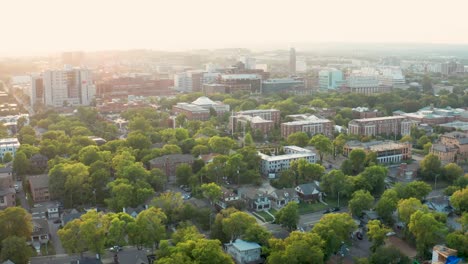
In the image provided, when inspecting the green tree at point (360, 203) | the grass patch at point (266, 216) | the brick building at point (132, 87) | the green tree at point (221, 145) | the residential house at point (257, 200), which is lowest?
the grass patch at point (266, 216)

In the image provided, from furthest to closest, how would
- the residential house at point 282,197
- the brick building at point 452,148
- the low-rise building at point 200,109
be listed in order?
1. the low-rise building at point 200,109
2. the brick building at point 452,148
3. the residential house at point 282,197

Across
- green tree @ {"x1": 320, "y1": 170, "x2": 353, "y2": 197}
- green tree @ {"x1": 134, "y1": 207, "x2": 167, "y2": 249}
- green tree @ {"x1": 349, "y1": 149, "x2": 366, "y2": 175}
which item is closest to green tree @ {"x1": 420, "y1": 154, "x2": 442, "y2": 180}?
green tree @ {"x1": 349, "y1": 149, "x2": 366, "y2": 175}

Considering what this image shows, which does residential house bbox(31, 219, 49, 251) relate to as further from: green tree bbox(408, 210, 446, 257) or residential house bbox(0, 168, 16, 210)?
green tree bbox(408, 210, 446, 257)

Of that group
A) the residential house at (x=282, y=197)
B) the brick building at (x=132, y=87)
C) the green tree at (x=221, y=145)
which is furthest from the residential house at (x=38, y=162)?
the brick building at (x=132, y=87)

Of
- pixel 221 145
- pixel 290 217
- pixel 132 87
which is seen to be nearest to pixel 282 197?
pixel 290 217

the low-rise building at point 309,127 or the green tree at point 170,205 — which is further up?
the low-rise building at point 309,127

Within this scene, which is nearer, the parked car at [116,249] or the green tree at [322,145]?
the parked car at [116,249]

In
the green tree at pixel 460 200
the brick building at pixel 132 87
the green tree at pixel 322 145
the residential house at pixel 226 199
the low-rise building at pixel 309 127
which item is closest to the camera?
the green tree at pixel 460 200

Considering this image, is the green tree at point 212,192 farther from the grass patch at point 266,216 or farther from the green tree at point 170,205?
the grass patch at point 266,216

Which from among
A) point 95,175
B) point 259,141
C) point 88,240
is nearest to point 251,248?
point 88,240
